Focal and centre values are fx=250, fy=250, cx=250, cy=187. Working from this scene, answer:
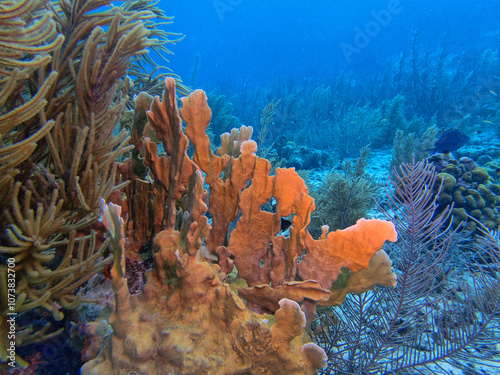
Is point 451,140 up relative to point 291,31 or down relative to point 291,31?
down

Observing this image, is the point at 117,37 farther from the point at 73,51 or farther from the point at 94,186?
the point at 94,186

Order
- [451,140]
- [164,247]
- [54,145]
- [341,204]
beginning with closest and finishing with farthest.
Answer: [164,247] → [54,145] → [341,204] → [451,140]

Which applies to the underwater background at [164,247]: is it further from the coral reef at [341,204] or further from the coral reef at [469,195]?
the coral reef at [469,195]

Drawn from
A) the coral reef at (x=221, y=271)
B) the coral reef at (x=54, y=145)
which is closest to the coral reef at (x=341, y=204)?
the coral reef at (x=221, y=271)

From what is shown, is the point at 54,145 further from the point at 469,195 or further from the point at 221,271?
the point at 469,195

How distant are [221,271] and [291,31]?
91.6 meters

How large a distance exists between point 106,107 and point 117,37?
43cm

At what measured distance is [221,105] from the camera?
34.4 feet

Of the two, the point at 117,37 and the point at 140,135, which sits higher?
the point at 117,37

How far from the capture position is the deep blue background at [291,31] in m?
42.2

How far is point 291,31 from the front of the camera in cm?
7775

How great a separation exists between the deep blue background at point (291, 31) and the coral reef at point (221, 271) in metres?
38.2

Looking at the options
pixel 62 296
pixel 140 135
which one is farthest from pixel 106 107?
pixel 62 296

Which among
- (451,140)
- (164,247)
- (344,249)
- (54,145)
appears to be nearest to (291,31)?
(451,140)
